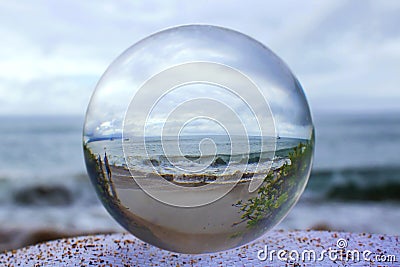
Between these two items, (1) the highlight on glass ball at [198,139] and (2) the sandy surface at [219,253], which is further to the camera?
(2) the sandy surface at [219,253]

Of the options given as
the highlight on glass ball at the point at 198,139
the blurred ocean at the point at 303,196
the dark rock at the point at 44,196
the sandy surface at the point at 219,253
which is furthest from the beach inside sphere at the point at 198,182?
the dark rock at the point at 44,196

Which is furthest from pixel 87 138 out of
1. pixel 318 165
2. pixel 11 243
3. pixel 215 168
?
pixel 318 165

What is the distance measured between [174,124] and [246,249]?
128 cm

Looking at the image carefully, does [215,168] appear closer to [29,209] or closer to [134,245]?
[134,245]

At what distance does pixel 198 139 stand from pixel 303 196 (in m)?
9.54

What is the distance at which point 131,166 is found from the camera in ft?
7.58

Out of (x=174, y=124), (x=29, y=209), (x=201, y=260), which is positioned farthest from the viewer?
(x=29, y=209)

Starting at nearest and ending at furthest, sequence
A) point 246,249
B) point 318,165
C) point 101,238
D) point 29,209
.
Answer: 1. point 246,249
2. point 101,238
3. point 29,209
4. point 318,165
